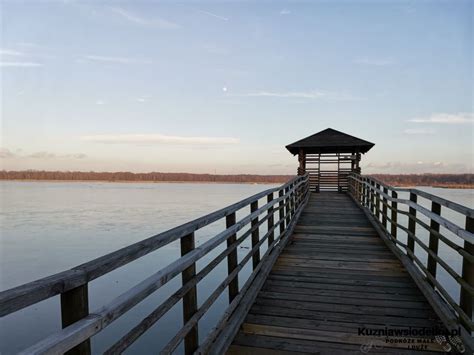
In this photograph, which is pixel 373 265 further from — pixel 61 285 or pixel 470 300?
pixel 61 285

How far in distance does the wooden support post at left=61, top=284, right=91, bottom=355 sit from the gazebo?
1626cm

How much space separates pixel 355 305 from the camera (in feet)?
11.8

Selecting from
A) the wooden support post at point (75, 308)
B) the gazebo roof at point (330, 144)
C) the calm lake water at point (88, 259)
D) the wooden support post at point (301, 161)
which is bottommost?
the calm lake water at point (88, 259)

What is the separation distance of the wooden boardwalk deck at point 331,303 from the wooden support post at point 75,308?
1.78m

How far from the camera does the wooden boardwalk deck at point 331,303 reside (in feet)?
9.32

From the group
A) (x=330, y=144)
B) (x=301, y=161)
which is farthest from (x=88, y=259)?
(x=330, y=144)

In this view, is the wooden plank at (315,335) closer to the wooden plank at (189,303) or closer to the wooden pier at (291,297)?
the wooden pier at (291,297)

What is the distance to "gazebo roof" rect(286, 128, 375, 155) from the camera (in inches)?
650

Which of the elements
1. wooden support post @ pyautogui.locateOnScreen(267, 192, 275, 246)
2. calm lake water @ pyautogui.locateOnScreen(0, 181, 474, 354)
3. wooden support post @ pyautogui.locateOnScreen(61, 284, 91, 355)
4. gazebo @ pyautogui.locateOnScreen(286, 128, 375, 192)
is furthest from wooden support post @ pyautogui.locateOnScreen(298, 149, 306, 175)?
wooden support post @ pyautogui.locateOnScreen(61, 284, 91, 355)

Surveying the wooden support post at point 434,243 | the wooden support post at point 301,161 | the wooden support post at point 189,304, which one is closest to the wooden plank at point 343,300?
the wooden support post at point 434,243

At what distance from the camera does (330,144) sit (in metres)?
16.5

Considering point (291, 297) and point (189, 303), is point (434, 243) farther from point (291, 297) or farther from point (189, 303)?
point (189, 303)

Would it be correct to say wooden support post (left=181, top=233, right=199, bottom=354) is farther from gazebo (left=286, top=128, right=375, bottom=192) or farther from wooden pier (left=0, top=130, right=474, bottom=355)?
gazebo (left=286, top=128, right=375, bottom=192)

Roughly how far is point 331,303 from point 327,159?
15.3m
